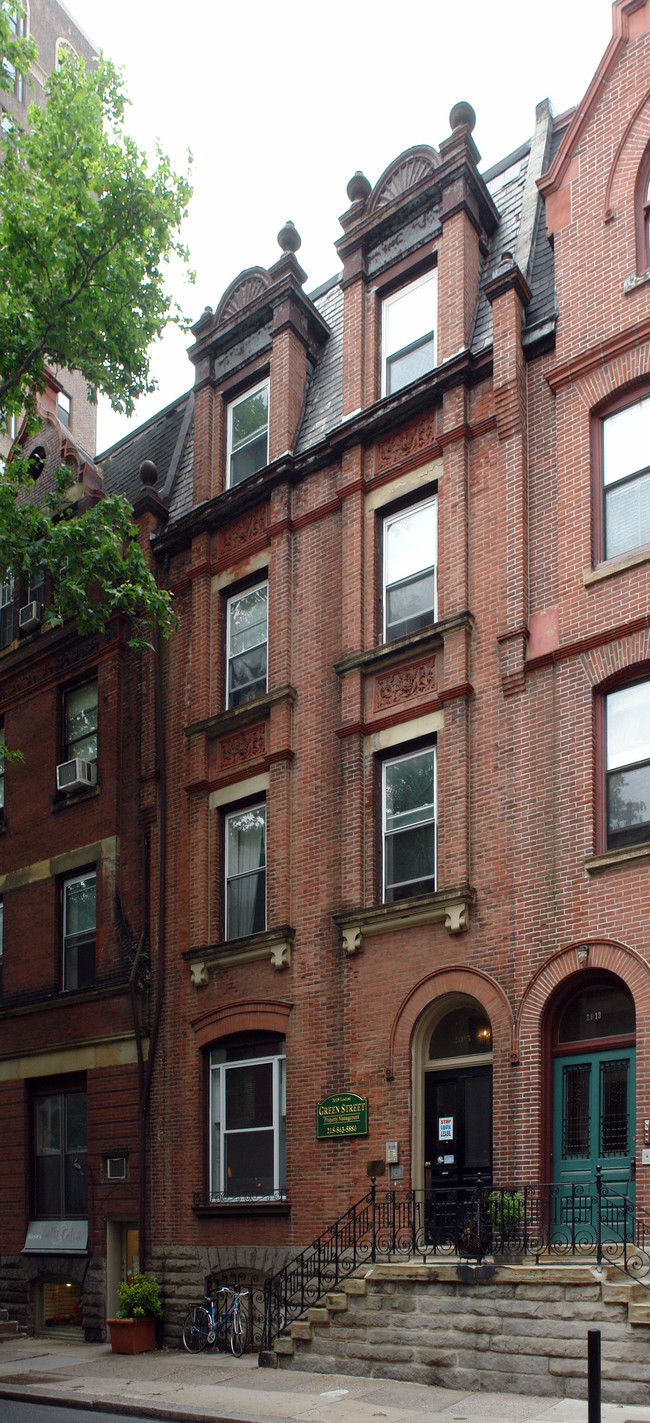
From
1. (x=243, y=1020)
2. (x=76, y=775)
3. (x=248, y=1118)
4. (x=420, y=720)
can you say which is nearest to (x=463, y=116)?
(x=420, y=720)

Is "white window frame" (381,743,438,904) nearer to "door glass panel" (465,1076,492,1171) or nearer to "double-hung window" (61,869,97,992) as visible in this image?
"door glass panel" (465,1076,492,1171)

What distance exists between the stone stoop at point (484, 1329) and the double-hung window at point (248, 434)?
40.3 feet

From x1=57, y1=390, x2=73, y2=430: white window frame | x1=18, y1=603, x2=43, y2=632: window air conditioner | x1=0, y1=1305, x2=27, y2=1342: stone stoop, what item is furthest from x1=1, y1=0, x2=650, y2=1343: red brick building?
x1=57, y1=390, x2=73, y2=430: white window frame

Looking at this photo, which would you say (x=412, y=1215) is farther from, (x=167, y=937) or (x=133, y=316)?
(x=133, y=316)

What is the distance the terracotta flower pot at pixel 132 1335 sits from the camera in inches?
672

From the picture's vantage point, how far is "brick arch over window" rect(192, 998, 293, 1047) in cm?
1711

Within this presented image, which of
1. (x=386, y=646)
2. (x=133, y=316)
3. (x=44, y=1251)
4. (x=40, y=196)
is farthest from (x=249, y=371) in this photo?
(x=44, y=1251)

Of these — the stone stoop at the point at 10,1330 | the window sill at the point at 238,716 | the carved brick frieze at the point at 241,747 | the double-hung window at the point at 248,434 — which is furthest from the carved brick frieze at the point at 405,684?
the stone stoop at the point at 10,1330

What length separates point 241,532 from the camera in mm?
20078

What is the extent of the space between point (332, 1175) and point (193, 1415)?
14.9 ft

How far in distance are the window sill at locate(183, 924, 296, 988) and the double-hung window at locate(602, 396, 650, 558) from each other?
6648 millimetres

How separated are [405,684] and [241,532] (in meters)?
4.77

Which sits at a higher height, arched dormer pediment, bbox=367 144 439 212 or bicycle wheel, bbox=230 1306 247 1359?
arched dormer pediment, bbox=367 144 439 212

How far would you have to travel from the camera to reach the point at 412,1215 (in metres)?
14.1
